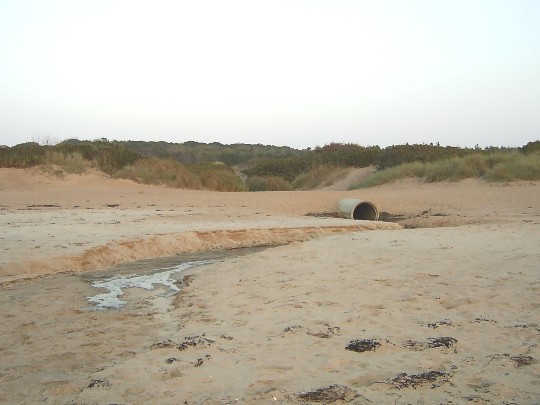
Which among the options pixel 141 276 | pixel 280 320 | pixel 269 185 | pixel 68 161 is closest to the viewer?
pixel 280 320

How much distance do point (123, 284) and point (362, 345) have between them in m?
4.14

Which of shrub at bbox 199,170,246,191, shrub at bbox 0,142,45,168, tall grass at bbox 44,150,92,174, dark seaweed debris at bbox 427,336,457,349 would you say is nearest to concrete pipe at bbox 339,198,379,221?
shrub at bbox 199,170,246,191

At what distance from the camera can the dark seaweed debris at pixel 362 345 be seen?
4.11m

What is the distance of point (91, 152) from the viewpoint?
23625mm

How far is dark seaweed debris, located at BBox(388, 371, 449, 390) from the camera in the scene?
3.45m

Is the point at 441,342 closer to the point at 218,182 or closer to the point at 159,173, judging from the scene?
the point at 159,173

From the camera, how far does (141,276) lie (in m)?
7.98

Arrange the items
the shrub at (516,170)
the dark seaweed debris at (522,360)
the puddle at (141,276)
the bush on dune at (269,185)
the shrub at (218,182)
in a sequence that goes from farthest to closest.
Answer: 1. the bush on dune at (269,185)
2. the shrub at (218,182)
3. the shrub at (516,170)
4. the puddle at (141,276)
5. the dark seaweed debris at (522,360)

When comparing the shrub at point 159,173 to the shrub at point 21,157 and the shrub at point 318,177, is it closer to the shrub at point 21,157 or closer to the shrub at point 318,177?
the shrub at point 21,157

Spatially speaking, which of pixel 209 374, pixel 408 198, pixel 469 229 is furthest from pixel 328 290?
pixel 408 198

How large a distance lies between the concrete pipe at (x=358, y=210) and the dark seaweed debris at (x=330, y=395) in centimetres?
1259

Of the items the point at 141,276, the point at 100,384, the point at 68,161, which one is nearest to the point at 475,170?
the point at 68,161

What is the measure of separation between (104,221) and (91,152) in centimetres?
1184

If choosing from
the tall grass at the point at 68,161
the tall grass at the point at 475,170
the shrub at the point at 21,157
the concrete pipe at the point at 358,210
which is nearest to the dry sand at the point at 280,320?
the concrete pipe at the point at 358,210
